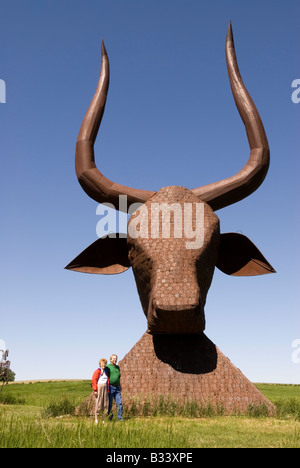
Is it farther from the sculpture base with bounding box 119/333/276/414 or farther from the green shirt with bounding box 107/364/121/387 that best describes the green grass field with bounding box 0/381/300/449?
the green shirt with bounding box 107/364/121/387

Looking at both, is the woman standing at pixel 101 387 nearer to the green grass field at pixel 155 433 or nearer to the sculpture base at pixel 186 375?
the green grass field at pixel 155 433

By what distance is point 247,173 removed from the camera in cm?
862

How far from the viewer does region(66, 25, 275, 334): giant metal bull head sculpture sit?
7043 mm

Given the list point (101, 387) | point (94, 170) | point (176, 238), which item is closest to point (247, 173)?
point (176, 238)

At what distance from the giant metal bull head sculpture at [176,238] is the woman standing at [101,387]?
1.10 meters

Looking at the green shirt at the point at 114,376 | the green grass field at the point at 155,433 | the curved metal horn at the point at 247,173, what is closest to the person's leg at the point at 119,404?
the green shirt at the point at 114,376

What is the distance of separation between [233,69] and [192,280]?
4985 mm

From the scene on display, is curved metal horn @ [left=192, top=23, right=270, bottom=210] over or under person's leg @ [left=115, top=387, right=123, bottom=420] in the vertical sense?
over

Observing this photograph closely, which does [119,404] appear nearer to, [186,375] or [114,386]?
[114,386]

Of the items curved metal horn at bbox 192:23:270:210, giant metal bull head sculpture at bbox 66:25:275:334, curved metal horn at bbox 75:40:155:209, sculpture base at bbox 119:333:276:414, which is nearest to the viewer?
giant metal bull head sculpture at bbox 66:25:275:334

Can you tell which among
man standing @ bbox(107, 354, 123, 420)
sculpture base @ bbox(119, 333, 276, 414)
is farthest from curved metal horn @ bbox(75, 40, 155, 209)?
man standing @ bbox(107, 354, 123, 420)

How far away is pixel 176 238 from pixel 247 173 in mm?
2138

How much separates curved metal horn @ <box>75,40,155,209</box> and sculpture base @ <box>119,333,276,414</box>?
264cm

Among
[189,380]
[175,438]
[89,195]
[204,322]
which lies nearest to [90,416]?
[189,380]
